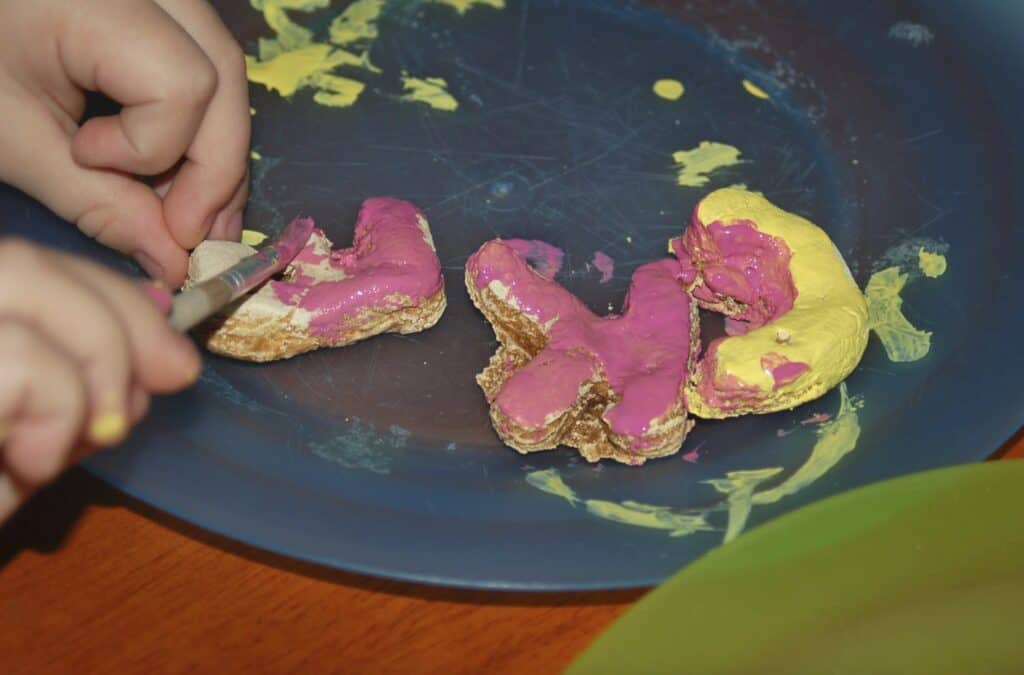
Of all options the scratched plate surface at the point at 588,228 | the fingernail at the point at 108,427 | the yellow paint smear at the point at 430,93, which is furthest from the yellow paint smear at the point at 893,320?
the fingernail at the point at 108,427

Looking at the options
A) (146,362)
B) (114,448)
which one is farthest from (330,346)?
(146,362)

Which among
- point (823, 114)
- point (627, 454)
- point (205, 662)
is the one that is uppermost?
point (823, 114)

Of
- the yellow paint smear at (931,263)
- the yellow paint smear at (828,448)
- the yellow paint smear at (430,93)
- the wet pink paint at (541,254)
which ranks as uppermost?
the yellow paint smear at (931,263)

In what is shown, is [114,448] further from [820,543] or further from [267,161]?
[820,543]

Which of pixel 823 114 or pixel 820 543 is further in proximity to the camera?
pixel 823 114

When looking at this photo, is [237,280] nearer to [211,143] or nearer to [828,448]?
[211,143]

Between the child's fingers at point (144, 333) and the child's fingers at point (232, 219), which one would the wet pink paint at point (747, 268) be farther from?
the child's fingers at point (144, 333)
